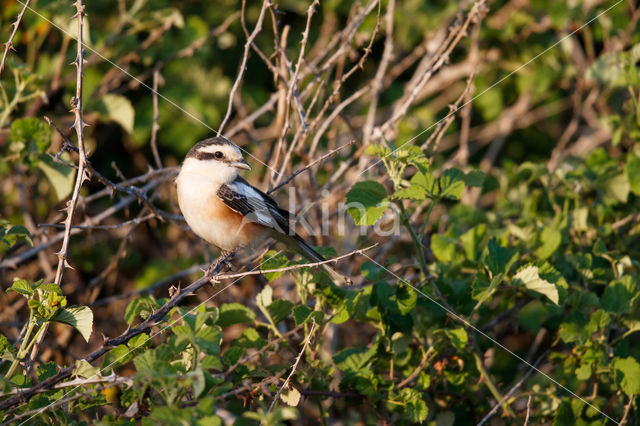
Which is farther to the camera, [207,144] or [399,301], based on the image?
[207,144]

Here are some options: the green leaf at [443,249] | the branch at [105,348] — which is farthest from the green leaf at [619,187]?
the branch at [105,348]

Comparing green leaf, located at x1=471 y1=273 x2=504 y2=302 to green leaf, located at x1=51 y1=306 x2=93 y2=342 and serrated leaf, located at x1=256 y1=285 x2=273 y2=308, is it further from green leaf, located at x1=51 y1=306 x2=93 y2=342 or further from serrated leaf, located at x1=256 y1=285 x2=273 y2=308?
green leaf, located at x1=51 y1=306 x2=93 y2=342

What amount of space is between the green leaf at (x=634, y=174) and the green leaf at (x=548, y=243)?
852mm

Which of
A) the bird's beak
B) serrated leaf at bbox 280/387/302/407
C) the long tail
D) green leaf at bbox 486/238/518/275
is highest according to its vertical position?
the bird's beak

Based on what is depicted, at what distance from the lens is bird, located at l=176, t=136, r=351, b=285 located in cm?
445

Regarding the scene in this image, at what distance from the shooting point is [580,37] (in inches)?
309

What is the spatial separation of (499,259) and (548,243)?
0.68 metres

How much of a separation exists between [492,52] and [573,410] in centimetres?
464

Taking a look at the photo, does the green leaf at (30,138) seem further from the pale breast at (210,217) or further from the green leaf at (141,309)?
the green leaf at (141,309)

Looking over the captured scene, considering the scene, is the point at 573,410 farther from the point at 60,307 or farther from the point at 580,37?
the point at 580,37

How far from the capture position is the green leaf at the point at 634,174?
15.0 ft

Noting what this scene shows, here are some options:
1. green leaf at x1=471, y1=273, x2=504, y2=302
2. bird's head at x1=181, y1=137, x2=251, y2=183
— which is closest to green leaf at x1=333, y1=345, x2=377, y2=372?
green leaf at x1=471, y1=273, x2=504, y2=302

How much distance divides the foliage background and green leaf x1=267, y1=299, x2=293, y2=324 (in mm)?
20

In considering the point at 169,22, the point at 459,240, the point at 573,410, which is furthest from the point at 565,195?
the point at 169,22
